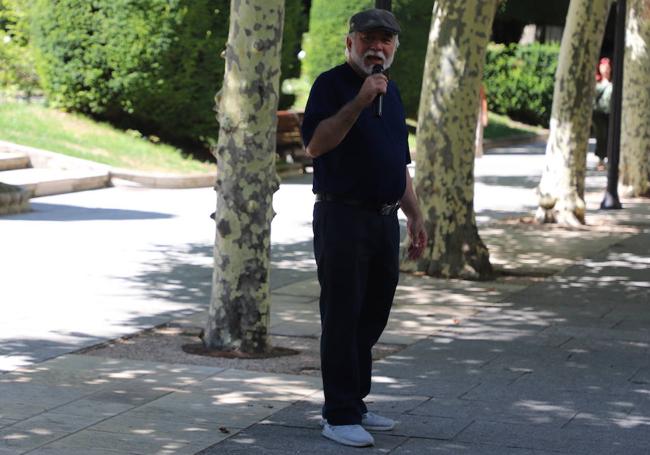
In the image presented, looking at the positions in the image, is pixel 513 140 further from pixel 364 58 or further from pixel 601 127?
pixel 364 58

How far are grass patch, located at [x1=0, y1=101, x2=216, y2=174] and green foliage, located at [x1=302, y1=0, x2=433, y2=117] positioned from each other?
8381mm

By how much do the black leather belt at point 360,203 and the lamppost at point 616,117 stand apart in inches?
474

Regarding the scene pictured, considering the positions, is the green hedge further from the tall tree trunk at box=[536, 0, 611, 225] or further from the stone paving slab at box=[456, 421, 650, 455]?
the stone paving slab at box=[456, 421, 650, 455]

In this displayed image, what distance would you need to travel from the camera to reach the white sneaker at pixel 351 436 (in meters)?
6.49

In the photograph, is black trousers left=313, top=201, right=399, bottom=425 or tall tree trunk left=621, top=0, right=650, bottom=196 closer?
black trousers left=313, top=201, right=399, bottom=425

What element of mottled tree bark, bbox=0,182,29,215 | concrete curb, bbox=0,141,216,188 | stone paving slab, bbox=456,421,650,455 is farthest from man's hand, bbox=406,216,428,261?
concrete curb, bbox=0,141,216,188

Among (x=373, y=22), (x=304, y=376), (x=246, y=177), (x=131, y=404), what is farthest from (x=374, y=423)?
(x=246, y=177)

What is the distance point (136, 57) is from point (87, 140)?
4.88ft

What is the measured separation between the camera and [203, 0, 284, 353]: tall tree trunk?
28.3ft

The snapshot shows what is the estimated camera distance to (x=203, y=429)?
22.3ft

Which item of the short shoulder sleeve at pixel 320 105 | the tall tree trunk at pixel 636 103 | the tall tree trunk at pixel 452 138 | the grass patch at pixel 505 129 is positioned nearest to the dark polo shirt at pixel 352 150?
the short shoulder sleeve at pixel 320 105

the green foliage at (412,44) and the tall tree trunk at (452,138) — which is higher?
the green foliage at (412,44)

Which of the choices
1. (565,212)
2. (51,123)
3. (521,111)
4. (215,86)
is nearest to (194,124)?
(215,86)

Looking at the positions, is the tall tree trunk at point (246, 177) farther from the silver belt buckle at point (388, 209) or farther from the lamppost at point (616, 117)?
the lamppost at point (616, 117)
